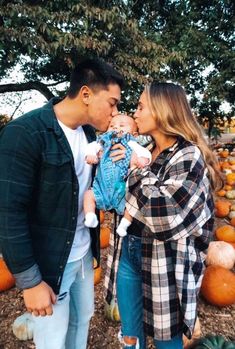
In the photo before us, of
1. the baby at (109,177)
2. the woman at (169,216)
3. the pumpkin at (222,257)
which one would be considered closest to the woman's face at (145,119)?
the woman at (169,216)

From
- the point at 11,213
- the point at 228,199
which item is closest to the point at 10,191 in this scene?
the point at 11,213

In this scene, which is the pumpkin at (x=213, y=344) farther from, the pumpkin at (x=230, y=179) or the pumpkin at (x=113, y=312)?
the pumpkin at (x=230, y=179)

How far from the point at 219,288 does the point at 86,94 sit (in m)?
2.56

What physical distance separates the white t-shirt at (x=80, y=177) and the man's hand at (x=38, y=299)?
1.03 ft

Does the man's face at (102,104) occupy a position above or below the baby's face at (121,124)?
above

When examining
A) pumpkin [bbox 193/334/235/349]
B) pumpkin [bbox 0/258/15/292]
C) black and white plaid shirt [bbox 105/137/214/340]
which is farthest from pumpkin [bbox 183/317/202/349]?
pumpkin [bbox 0/258/15/292]

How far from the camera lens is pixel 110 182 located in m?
1.81

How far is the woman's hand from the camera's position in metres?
1.89

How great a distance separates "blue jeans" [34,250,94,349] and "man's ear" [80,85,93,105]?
988 millimetres

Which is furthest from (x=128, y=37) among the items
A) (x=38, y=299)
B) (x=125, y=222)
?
(x=38, y=299)

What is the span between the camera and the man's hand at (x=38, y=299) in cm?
152

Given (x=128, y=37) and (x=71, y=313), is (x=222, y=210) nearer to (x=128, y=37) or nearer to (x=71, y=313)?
(x=128, y=37)

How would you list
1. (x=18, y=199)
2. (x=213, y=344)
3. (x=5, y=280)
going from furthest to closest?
1. (x=5, y=280)
2. (x=213, y=344)
3. (x=18, y=199)

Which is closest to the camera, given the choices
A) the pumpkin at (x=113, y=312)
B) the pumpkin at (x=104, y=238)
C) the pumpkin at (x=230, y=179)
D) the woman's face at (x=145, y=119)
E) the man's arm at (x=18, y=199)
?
the man's arm at (x=18, y=199)
